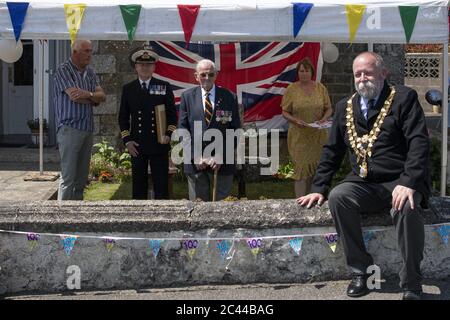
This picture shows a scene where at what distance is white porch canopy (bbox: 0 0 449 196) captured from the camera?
5.72m

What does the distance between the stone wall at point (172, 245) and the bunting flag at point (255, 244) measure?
25 mm

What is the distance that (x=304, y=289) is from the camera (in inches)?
191

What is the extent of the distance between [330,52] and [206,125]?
4.15m

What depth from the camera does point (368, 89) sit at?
15.5 feet

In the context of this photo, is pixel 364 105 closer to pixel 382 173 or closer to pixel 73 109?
pixel 382 173

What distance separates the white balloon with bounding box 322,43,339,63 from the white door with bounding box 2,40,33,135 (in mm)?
5339

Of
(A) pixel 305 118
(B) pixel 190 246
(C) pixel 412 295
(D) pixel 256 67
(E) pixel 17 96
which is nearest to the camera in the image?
(C) pixel 412 295

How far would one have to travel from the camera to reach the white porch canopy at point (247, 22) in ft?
18.8

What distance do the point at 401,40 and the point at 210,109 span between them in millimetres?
1725

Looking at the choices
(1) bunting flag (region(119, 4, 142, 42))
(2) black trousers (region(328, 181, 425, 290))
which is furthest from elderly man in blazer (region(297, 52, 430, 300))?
(1) bunting flag (region(119, 4, 142, 42))

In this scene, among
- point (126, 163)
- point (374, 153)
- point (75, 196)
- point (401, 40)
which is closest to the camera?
point (374, 153)

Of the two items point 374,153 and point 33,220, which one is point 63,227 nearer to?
point 33,220

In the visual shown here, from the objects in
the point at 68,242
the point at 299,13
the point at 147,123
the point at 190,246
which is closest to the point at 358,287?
the point at 190,246

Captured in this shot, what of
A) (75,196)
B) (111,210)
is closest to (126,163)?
(75,196)
